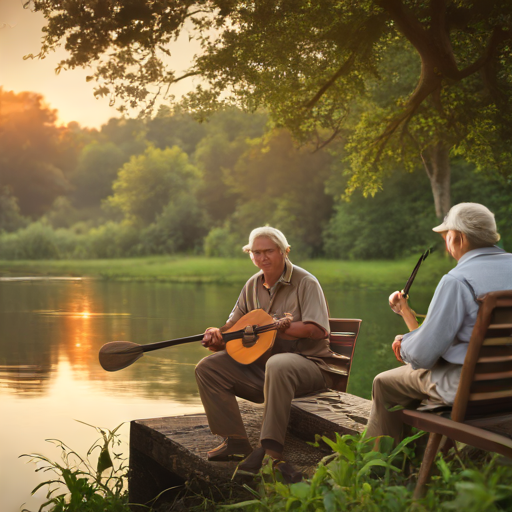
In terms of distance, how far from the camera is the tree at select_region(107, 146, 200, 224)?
2119cm

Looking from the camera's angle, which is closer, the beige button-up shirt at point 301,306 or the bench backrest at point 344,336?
the beige button-up shirt at point 301,306

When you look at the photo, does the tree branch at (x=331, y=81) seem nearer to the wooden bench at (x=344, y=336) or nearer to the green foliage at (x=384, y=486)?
the wooden bench at (x=344, y=336)

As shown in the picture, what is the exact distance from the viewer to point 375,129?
7.09 meters

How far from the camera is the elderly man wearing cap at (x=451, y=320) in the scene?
81.1 inches

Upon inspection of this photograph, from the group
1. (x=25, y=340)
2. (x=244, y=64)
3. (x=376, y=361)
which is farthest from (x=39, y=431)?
(x=25, y=340)

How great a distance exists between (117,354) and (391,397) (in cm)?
140

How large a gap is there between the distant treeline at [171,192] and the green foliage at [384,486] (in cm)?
1520

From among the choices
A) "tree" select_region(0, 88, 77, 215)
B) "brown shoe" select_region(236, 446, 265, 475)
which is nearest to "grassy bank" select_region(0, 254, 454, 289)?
"tree" select_region(0, 88, 77, 215)

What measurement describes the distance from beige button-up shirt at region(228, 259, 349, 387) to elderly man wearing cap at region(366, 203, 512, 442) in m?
0.72

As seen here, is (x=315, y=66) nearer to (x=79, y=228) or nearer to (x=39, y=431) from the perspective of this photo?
(x=39, y=431)

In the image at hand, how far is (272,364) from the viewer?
2740 millimetres

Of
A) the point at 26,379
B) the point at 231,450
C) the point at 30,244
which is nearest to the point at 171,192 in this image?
the point at 30,244

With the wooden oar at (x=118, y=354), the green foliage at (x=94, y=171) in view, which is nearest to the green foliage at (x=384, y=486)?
the wooden oar at (x=118, y=354)

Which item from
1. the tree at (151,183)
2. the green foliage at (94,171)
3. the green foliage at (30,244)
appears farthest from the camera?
the green foliage at (94,171)
